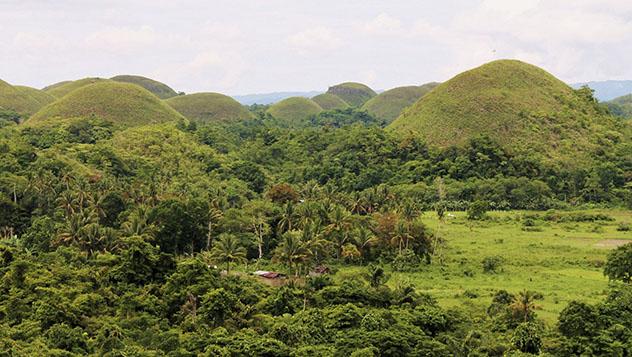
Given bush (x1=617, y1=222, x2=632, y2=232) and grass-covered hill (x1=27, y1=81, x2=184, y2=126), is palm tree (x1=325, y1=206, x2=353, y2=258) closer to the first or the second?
bush (x1=617, y1=222, x2=632, y2=232)

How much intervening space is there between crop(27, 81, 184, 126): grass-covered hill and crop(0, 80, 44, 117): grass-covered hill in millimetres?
21117

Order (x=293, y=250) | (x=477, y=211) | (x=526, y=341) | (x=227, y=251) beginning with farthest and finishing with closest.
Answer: (x=477, y=211) < (x=227, y=251) < (x=293, y=250) < (x=526, y=341)

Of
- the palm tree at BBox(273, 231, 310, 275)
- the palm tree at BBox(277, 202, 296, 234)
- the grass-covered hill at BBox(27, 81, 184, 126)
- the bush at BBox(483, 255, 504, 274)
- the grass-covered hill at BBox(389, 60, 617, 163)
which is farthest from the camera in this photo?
the grass-covered hill at BBox(27, 81, 184, 126)

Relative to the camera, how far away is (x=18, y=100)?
17338 centimetres

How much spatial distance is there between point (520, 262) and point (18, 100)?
153 meters

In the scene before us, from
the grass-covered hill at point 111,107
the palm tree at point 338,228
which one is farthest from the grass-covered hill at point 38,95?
the palm tree at point 338,228

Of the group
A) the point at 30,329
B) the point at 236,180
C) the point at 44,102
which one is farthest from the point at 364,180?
the point at 44,102

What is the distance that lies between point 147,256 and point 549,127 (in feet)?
312

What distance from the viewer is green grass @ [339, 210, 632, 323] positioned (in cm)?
4950

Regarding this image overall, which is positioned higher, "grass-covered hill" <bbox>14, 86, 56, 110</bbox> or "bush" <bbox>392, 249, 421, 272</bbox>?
"grass-covered hill" <bbox>14, 86, 56, 110</bbox>

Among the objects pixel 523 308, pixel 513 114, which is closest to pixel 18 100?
pixel 513 114

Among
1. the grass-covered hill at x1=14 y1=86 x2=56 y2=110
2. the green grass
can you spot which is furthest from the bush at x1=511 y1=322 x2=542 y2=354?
the grass-covered hill at x1=14 y1=86 x2=56 y2=110

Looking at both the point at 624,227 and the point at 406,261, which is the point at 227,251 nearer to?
the point at 406,261

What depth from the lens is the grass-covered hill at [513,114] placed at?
11688cm
